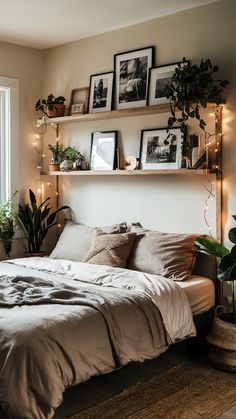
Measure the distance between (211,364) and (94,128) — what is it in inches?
102

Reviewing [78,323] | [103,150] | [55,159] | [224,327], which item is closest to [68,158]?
[55,159]

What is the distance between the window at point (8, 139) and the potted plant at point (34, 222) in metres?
0.23

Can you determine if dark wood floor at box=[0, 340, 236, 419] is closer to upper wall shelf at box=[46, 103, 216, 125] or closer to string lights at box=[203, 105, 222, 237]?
string lights at box=[203, 105, 222, 237]

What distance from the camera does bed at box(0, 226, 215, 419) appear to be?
2.81m

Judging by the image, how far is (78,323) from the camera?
317 cm

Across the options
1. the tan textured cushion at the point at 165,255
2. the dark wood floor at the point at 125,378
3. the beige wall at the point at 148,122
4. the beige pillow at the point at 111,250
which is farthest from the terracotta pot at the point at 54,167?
the dark wood floor at the point at 125,378

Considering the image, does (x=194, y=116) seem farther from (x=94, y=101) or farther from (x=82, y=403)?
(x=82, y=403)

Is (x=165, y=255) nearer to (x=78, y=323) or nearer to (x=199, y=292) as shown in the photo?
(x=199, y=292)

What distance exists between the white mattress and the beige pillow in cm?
60

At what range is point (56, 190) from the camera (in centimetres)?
589

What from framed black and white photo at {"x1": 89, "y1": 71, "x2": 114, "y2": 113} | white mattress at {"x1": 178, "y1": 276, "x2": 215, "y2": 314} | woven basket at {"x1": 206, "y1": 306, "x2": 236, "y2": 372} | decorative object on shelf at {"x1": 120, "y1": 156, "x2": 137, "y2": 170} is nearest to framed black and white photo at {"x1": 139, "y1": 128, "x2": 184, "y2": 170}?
decorative object on shelf at {"x1": 120, "y1": 156, "x2": 137, "y2": 170}

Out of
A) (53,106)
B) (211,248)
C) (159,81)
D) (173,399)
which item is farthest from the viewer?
→ (53,106)

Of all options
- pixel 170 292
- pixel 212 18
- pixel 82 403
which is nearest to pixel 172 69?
pixel 212 18

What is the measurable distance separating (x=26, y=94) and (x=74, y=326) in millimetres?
3292
